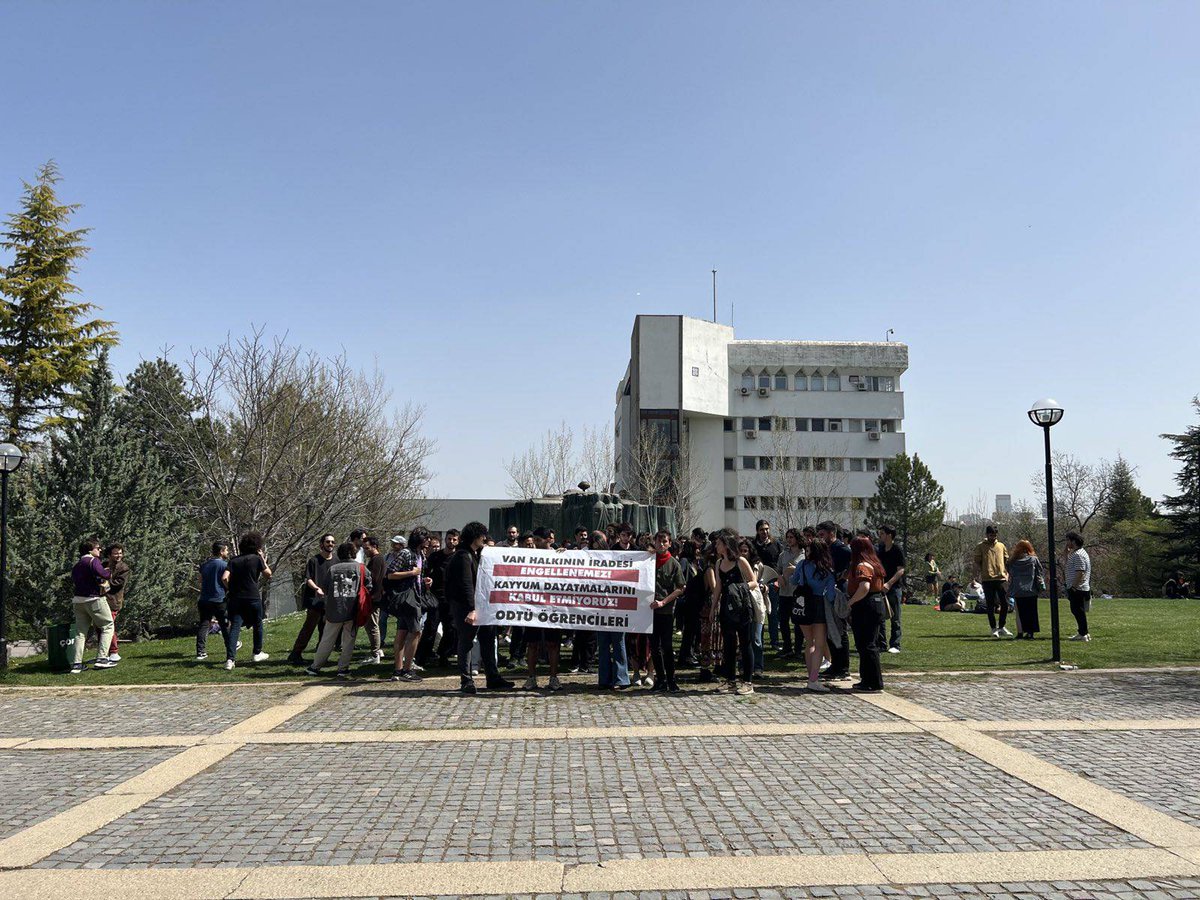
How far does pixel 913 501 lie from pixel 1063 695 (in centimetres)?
5289

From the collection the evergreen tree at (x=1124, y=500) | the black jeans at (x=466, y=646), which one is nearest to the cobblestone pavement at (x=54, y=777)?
the black jeans at (x=466, y=646)

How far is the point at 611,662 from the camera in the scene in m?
11.4

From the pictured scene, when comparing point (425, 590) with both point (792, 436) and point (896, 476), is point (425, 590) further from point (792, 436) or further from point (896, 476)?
point (792, 436)

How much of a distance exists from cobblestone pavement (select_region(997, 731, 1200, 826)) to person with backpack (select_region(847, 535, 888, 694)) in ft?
8.21

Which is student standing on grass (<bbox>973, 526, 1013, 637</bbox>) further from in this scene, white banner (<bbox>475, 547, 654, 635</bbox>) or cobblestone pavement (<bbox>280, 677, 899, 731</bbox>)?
white banner (<bbox>475, 547, 654, 635</bbox>)

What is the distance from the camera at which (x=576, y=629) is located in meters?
11.2

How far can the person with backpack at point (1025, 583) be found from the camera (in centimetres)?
1625

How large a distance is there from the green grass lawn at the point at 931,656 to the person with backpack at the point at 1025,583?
433 millimetres

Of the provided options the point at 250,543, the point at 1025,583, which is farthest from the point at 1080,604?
the point at 250,543

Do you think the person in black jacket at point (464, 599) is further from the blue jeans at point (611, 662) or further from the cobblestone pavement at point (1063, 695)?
the cobblestone pavement at point (1063, 695)

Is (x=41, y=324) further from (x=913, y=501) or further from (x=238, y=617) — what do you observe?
(x=913, y=501)

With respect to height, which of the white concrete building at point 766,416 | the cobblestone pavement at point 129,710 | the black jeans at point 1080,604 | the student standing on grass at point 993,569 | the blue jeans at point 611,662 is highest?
the white concrete building at point 766,416

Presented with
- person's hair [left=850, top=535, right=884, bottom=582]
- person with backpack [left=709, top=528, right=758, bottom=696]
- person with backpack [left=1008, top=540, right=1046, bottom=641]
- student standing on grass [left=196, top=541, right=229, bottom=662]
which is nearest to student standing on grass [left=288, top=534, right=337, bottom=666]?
student standing on grass [left=196, top=541, right=229, bottom=662]

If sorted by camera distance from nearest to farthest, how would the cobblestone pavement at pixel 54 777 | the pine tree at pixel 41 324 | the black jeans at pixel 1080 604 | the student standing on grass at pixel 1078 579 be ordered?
the cobblestone pavement at pixel 54 777
the student standing on grass at pixel 1078 579
the black jeans at pixel 1080 604
the pine tree at pixel 41 324
